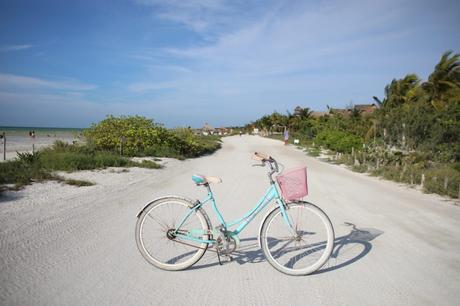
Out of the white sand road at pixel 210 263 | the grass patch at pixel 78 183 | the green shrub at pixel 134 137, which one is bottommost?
the white sand road at pixel 210 263

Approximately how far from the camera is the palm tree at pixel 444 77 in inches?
1177

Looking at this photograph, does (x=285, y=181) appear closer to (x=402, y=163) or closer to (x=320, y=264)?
(x=320, y=264)

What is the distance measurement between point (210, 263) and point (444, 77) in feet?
113

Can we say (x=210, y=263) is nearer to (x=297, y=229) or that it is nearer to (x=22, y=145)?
(x=297, y=229)

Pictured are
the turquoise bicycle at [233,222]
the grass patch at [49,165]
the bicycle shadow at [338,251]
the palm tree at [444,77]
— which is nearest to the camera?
the turquoise bicycle at [233,222]

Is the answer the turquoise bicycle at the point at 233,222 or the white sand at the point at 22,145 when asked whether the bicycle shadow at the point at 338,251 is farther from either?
the white sand at the point at 22,145

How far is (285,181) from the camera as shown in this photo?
11.3 feet

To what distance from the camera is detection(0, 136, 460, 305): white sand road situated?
9.95ft

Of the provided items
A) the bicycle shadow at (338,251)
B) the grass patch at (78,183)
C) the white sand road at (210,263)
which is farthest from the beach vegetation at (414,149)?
the grass patch at (78,183)

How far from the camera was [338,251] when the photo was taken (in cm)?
430

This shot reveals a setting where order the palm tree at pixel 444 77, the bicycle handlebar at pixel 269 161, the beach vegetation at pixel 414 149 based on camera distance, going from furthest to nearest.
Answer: the palm tree at pixel 444 77, the beach vegetation at pixel 414 149, the bicycle handlebar at pixel 269 161

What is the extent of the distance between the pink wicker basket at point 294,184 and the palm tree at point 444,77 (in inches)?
1263

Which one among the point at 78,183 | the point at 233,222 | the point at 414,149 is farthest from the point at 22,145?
the point at 233,222

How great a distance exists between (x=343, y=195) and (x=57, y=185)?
23.3ft
